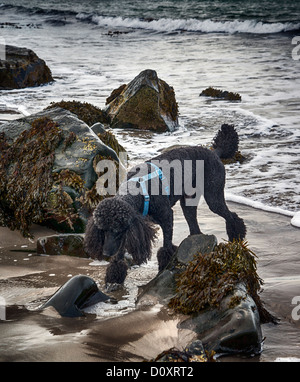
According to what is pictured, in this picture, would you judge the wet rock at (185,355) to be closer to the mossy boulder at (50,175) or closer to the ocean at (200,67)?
the mossy boulder at (50,175)

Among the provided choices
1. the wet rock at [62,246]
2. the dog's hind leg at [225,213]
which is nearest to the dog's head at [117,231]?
the wet rock at [62,246]

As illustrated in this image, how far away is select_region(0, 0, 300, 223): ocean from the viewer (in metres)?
9.18

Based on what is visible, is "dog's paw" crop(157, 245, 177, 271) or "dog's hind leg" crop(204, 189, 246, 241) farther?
"dog's hind leg" crop(204, 189, 246, 241)

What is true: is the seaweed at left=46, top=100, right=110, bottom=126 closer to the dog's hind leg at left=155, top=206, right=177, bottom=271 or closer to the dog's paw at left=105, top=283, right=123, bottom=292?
the dog's hind leg at left=155, top=206, right=177, bottom=271

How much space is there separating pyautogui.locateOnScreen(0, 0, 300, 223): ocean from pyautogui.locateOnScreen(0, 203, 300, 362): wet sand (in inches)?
79.5

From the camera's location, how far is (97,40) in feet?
101

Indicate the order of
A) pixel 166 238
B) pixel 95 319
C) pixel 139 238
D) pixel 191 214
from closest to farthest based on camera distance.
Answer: pixel 95 319
pixel 139 238
pixel 166 238
pixel 191 214

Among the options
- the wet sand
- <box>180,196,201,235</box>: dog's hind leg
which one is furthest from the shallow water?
<box>180,196,201,235</box>: dog's hind leg

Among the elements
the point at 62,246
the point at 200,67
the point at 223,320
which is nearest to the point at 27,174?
the point at 62,246

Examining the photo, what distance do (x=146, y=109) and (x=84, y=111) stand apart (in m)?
1.54

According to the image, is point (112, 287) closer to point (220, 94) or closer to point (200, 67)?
point (220, 94)

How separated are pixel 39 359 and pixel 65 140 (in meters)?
3.63

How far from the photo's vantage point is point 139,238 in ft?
14.4
